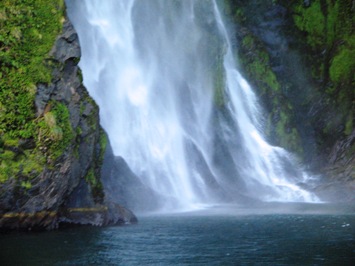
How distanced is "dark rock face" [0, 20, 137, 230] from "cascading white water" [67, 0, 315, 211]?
10576 millimetres

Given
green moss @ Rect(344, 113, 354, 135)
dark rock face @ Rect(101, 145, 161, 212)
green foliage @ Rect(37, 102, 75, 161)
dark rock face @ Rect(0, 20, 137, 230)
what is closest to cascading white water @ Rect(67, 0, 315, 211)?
dark rock face @ Rect(101, 145, 161, 212)

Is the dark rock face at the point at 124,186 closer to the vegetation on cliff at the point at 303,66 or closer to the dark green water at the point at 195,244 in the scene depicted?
the dark green water at the point at 195,244

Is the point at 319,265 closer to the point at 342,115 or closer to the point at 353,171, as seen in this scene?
the point at 353,171

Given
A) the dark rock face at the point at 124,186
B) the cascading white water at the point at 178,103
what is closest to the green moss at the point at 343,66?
the cascading white water at the point at 178,103

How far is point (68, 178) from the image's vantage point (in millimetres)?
19516

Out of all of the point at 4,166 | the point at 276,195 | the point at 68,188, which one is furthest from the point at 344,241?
the point at 276,195

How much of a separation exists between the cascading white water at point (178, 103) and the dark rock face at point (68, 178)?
10.6m

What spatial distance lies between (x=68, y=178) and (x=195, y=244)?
6798mm

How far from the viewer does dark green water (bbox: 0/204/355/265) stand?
42.2 feet

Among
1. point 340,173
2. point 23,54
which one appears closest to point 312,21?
point 340,173

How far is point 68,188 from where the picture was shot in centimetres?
1959

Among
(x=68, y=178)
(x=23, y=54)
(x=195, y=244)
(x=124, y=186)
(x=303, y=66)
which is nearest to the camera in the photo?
(x=195, y=244)

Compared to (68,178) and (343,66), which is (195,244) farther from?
(343,66)

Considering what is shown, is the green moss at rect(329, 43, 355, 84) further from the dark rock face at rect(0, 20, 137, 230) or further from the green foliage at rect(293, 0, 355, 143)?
the dark rock face at rect(0, 20, 137, 230)
